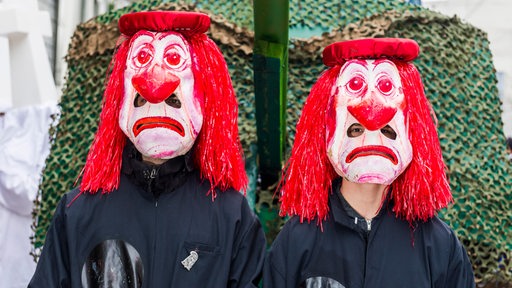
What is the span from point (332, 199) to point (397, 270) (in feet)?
0.87

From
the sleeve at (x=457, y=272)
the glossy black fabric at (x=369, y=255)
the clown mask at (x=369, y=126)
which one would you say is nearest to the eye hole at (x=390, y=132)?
the clown mask at (x=369, y=126)

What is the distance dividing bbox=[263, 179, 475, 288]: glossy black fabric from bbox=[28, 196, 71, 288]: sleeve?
0.58m

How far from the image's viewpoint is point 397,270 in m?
1.80

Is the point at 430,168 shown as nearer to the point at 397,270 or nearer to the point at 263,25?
the point at 397,270

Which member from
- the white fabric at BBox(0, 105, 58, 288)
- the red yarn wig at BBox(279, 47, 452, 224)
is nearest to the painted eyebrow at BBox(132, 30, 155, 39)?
the red yarn wig at BBox(279, 47, 452, 224)

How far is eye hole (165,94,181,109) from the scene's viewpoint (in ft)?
6.05

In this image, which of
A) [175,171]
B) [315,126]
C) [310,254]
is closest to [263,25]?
[315,126]

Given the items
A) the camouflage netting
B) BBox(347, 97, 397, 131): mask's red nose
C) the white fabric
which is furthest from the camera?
the white fabric

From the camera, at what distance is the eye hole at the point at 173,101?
1.84 m

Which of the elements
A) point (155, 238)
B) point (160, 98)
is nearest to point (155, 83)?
point (160, 98)

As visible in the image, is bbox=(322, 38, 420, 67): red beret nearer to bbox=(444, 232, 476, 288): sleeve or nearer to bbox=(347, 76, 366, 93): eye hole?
bbox=(347, 76, 366, 93): eye hole

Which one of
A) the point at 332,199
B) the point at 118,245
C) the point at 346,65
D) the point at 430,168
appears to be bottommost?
the point at 118,245

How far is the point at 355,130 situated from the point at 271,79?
0.70 meters

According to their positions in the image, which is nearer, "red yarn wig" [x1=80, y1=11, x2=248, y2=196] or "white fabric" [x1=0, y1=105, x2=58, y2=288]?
"red yarn wig" [x1=80, y1=11, x2=248, y2=196]
